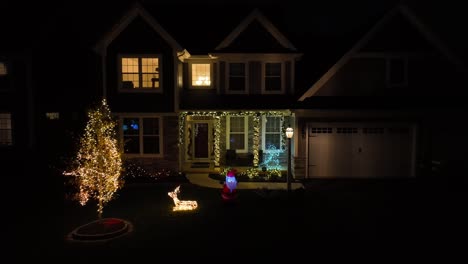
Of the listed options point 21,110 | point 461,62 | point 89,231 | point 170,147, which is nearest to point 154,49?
point 170,147

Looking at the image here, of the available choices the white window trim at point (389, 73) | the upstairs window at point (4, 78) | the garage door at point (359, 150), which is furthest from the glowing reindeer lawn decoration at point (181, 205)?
the upstairs window at point (4, 78)

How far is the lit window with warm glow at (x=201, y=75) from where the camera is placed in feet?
65.7

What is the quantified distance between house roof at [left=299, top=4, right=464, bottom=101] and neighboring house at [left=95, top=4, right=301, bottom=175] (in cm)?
210

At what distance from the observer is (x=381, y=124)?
1794 centimetres

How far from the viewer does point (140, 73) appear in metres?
18.4

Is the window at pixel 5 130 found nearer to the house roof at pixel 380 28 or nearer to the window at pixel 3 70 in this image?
the window at pixel 3 70

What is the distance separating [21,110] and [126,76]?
6.43 m

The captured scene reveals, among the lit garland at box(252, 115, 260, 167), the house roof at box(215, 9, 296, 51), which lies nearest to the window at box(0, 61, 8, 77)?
the house roof at box(215, 9, 296, 51)

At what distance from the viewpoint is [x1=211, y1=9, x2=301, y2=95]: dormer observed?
18.8 m

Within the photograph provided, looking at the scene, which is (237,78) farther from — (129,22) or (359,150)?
(359,150)

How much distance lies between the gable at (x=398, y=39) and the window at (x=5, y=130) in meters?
18.6

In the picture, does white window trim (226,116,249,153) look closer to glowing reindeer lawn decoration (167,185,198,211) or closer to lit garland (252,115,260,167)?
lit garland (252,115,260,167)

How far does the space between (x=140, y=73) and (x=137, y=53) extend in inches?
38.0

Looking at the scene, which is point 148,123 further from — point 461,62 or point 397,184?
point 461,62
